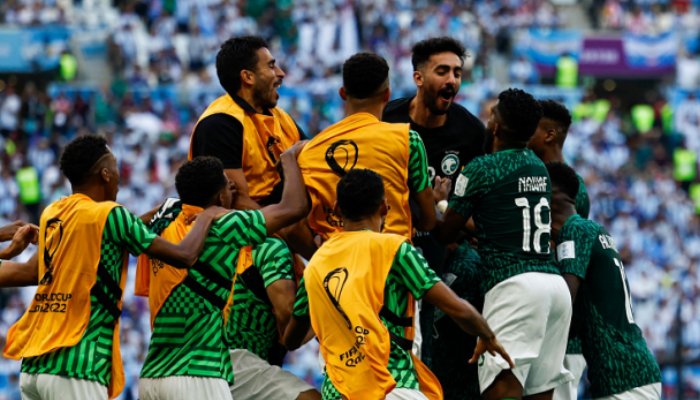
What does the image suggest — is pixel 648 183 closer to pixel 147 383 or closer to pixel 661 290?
pixel 661 290

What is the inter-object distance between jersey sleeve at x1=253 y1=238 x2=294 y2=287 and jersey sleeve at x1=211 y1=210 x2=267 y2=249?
473 mm

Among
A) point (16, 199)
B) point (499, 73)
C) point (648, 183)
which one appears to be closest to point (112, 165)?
point (16, 199)

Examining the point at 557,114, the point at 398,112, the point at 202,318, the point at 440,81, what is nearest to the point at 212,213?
the point at 202,318

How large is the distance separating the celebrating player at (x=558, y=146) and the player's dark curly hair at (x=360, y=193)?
7.49 ft

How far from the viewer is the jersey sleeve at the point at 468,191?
18.4 feet

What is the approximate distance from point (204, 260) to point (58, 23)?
20240 mm

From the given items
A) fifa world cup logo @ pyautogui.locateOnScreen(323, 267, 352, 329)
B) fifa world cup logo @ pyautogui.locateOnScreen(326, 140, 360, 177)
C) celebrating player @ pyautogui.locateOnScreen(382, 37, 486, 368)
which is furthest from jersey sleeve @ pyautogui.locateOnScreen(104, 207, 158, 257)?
celebrating player @ pyautogui.locateOnScreen(382, 37, 486, 368)

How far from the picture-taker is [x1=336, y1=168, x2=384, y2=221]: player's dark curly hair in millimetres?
4805

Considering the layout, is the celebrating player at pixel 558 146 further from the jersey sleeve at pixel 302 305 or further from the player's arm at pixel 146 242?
the player's arm at pixel 146 242

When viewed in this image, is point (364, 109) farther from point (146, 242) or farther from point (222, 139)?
point (146, 242)

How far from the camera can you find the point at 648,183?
22.8 meters

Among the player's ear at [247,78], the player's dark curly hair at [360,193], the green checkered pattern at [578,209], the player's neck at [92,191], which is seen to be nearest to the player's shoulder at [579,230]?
the green checkered pattern at [578,209]

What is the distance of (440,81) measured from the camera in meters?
6.34

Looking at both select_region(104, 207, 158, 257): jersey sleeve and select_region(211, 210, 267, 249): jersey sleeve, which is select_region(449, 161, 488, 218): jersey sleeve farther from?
select_region(104, 207, 158, 257): jersey sleeve
